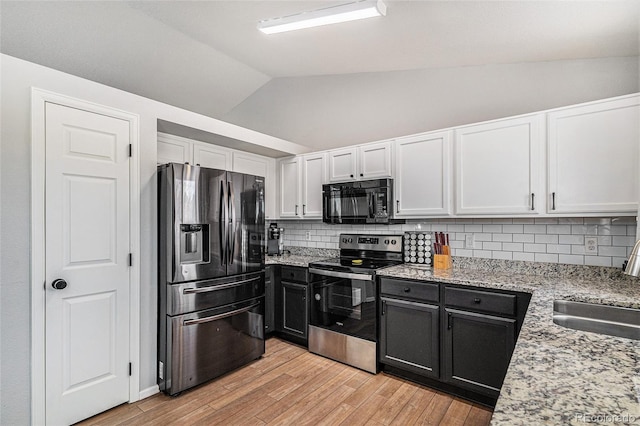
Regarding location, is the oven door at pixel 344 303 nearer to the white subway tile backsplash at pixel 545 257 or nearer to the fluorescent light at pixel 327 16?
the white subway tile backsplash at pixel 545 257

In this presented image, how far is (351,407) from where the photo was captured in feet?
7.97

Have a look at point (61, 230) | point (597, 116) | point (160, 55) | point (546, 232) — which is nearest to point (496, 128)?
point (597, 116)

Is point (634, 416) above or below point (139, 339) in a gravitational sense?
above

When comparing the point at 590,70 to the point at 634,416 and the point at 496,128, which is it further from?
the point at 634,416

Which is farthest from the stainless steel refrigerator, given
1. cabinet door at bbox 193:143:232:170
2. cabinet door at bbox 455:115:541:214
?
cabinet door at bbox 455:115:541:214

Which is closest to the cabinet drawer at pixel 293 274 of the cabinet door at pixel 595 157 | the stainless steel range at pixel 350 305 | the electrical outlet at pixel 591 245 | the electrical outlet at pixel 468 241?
the stainless steel range at pixel 350 305

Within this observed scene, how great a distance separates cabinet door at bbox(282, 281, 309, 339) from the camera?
3479 mm

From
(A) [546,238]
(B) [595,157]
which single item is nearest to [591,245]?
(A) [546,238]

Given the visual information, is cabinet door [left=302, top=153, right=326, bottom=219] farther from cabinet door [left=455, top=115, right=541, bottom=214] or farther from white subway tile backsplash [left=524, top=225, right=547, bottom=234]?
white subway tile backsplash [left=524, top=225, right=547, bottom=234]

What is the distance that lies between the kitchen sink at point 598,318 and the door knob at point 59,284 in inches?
120

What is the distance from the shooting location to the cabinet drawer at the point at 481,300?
2.29 m

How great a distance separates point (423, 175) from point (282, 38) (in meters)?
1.76

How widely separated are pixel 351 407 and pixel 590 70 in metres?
3.10

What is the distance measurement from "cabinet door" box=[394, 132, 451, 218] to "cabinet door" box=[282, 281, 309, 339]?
53.7 inches
